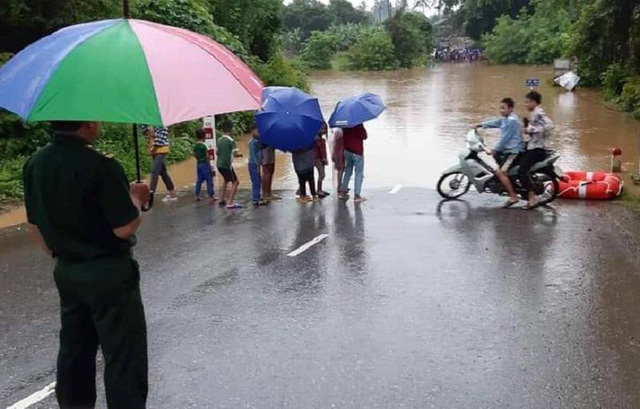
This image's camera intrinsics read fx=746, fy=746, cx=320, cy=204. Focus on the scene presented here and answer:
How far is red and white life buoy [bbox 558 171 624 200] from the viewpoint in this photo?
38.7 ft

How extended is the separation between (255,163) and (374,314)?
6.08 metres

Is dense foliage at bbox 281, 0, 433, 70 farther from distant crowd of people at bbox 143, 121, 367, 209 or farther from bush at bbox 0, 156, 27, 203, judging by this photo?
distant crowd of people at bbox 143, 121, 367, 209

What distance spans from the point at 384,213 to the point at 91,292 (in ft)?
26.1

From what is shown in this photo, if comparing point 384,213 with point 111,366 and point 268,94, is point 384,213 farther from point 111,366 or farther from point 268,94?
point 111,366

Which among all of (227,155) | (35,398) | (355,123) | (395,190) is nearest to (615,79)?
(395,190)

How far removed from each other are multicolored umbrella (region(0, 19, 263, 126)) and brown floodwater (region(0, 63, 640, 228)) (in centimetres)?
803

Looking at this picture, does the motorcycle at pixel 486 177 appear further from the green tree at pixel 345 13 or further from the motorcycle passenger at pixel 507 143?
the green tree at pixel 345 13

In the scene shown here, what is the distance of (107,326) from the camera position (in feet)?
11.6

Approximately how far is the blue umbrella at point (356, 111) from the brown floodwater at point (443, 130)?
2706mm

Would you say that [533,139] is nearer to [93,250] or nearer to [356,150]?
[356,150]

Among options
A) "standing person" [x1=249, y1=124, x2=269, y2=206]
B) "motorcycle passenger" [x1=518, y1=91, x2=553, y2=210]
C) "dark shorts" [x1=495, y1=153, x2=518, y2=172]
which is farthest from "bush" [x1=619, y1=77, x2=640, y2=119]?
"standing person" [x1=249, y1=124, x2=269, y2=206]

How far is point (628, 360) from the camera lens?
17.1ft

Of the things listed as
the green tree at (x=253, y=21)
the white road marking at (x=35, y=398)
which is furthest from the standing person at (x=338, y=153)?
the green tree at (x=253, y=21)

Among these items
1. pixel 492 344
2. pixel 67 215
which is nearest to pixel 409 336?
pixel 492 344
